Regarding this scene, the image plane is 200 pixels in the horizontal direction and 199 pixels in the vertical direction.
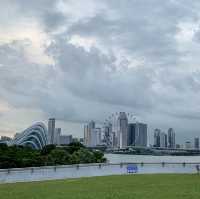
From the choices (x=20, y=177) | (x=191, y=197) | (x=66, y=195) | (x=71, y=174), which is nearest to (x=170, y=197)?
(x=191, y=197)

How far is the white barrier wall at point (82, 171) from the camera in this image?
24.1 m

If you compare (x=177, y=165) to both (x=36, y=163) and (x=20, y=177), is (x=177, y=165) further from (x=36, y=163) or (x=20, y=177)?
(x=36, y=163)

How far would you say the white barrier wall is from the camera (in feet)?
78.9

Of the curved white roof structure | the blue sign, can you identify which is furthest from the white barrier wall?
the curved white roof structure

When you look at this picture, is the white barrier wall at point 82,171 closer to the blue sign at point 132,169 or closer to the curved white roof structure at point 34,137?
the blue sign at point 132,169

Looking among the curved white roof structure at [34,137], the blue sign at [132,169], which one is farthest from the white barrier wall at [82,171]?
the curved white roof structure at [34,137]

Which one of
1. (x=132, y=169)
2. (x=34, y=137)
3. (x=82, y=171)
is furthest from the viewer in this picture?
(x=34, y=137)

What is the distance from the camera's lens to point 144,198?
45.0 ft

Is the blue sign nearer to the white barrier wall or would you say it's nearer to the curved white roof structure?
the white barrier wall

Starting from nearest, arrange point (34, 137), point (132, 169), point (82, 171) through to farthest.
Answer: point (82, 171) < point (132, 169) < point (34, 137)

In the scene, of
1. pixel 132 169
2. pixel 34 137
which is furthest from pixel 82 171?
pixel 34 137

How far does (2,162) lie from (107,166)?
3132 centimetres

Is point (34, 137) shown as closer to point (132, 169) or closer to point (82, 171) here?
point (132, 169)

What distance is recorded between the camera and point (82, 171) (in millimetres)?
28344
